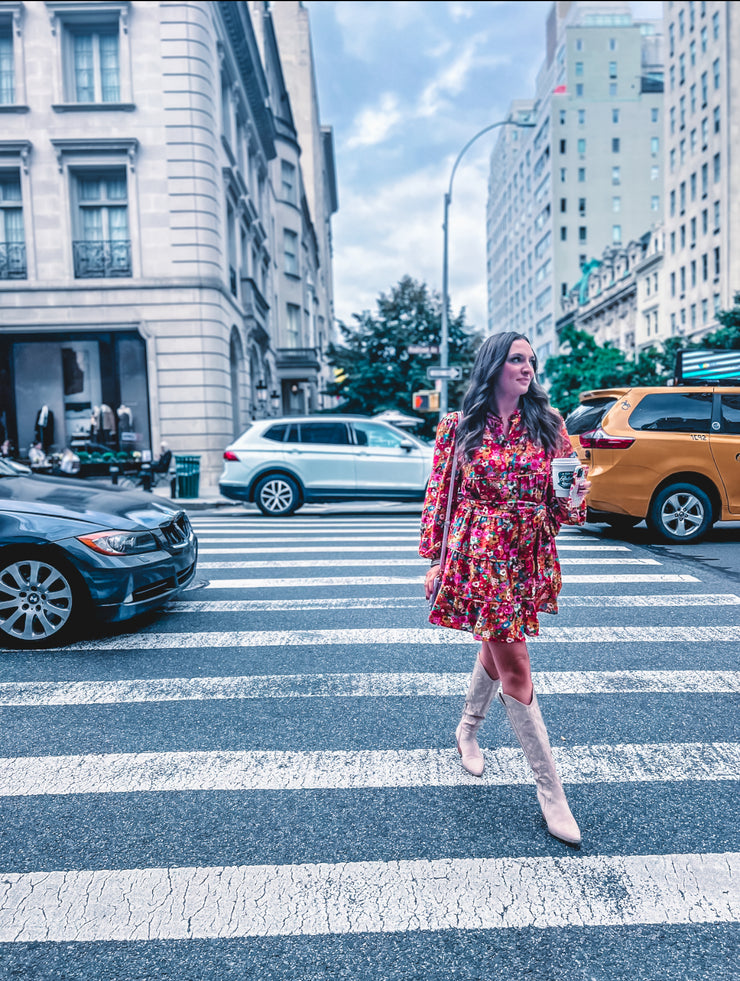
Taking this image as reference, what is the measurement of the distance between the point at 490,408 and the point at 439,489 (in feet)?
1.24

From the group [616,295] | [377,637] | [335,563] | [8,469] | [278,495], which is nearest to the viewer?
[377,637]

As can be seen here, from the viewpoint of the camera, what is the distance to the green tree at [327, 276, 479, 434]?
30.6 metres

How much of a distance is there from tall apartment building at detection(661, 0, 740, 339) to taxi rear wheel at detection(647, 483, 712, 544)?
4357 centimetres

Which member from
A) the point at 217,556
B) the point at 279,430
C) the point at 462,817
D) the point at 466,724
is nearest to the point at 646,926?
the point at 462,817

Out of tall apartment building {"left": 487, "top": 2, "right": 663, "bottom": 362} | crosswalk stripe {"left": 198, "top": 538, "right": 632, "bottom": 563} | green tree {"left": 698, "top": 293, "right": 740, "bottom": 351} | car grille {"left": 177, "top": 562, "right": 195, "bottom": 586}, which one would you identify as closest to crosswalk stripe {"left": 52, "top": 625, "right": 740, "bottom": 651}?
car grille {"left": 177, "top": 562, "right": 195, "bottom": 586}

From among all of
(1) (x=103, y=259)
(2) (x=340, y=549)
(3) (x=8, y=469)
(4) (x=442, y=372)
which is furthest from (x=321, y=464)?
(1) (x=103, y=259)

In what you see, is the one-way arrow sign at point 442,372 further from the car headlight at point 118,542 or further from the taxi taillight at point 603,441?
the car headlight at point 118,542

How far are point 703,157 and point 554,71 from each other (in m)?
58.0

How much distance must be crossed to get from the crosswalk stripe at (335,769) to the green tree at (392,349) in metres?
26.9

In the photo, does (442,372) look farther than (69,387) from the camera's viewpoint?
No

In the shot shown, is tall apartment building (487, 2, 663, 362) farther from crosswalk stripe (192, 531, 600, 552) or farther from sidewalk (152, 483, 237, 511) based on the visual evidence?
crosswalk stripe (192, 531, 600, 552)

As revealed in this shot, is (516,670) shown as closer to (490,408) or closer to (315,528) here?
(490,408)

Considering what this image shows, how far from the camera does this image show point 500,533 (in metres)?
2.98

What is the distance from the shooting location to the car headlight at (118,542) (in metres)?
5.32
